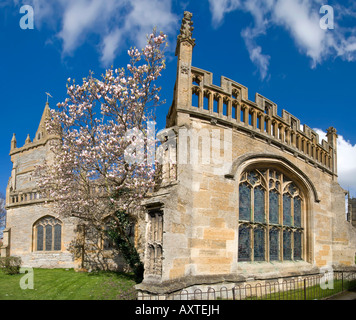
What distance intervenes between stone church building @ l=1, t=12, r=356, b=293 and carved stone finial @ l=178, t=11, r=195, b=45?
3 centimetres

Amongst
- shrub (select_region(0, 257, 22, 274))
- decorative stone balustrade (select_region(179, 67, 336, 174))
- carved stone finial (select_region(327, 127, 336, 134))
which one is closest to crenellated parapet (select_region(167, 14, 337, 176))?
decorative stone balustrade (select_region(179, 67, 336, 174))

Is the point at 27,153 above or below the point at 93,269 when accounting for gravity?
above

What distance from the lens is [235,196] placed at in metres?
9.46

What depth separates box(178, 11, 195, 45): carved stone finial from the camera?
9299mm

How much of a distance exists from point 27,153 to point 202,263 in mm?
32073

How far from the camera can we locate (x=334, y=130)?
52.5ft

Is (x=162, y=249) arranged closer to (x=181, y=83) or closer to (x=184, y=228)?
(x=184, y=228)

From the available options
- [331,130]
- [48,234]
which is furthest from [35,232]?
[331,130]

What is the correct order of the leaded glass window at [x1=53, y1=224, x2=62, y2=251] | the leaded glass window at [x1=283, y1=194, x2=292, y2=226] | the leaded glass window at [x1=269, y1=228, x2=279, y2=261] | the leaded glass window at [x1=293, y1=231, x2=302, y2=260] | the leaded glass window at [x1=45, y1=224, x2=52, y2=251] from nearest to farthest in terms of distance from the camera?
the leaded glass window at [x1=269, y1=228, x2=279, y2=261] → the leaded glass window at [x1=283, y1=194, x2=292, y2=226] → the leaded glass window at [x1=293, y1=231, x2=302, y2=260] → the leaded glass window at [x1=53, y1=224, x2=62, y2=251] → the leaded glass window at [x1=45, y1=224, x2=52, y2=251]

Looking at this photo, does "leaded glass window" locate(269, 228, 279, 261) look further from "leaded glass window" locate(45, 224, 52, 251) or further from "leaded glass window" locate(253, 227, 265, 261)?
"leaded glass window" locate(45, 224, 52, 251)

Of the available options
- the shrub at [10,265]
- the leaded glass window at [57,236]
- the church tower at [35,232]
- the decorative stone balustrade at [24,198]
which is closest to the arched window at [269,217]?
the shrub at [10,265]

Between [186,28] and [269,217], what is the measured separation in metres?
6.97

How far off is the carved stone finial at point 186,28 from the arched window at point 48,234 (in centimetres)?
1633
